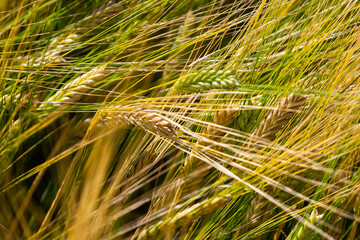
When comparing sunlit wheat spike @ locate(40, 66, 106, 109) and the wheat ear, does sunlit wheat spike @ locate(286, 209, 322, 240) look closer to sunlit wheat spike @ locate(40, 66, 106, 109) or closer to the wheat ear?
the wheat ear

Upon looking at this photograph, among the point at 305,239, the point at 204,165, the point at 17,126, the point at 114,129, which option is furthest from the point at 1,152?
the point at 305,239

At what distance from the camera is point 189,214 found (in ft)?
1.90

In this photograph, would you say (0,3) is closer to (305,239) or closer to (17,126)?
(17,126)

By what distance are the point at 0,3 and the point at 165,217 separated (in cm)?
46

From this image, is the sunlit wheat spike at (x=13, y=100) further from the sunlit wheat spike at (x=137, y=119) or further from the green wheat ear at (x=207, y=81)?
the green wheat ear at (x=207, y=81)

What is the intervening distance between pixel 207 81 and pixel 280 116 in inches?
4.8

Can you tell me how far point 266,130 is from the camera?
0.59 meters

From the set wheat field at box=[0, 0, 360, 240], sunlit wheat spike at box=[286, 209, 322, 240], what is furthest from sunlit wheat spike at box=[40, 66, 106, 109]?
sunlit wheat spike at box=[286, 209, 322, 240]

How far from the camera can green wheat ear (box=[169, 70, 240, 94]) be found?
52 cm

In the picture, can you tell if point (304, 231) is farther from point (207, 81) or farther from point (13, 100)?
point (13, 100)

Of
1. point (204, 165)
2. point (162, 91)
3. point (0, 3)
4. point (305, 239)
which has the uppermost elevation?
point (0, 3)

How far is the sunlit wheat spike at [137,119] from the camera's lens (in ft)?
1.71

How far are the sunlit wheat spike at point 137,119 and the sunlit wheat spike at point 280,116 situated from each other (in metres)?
0.12

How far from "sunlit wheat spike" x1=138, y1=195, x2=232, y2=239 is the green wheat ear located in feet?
0.54
